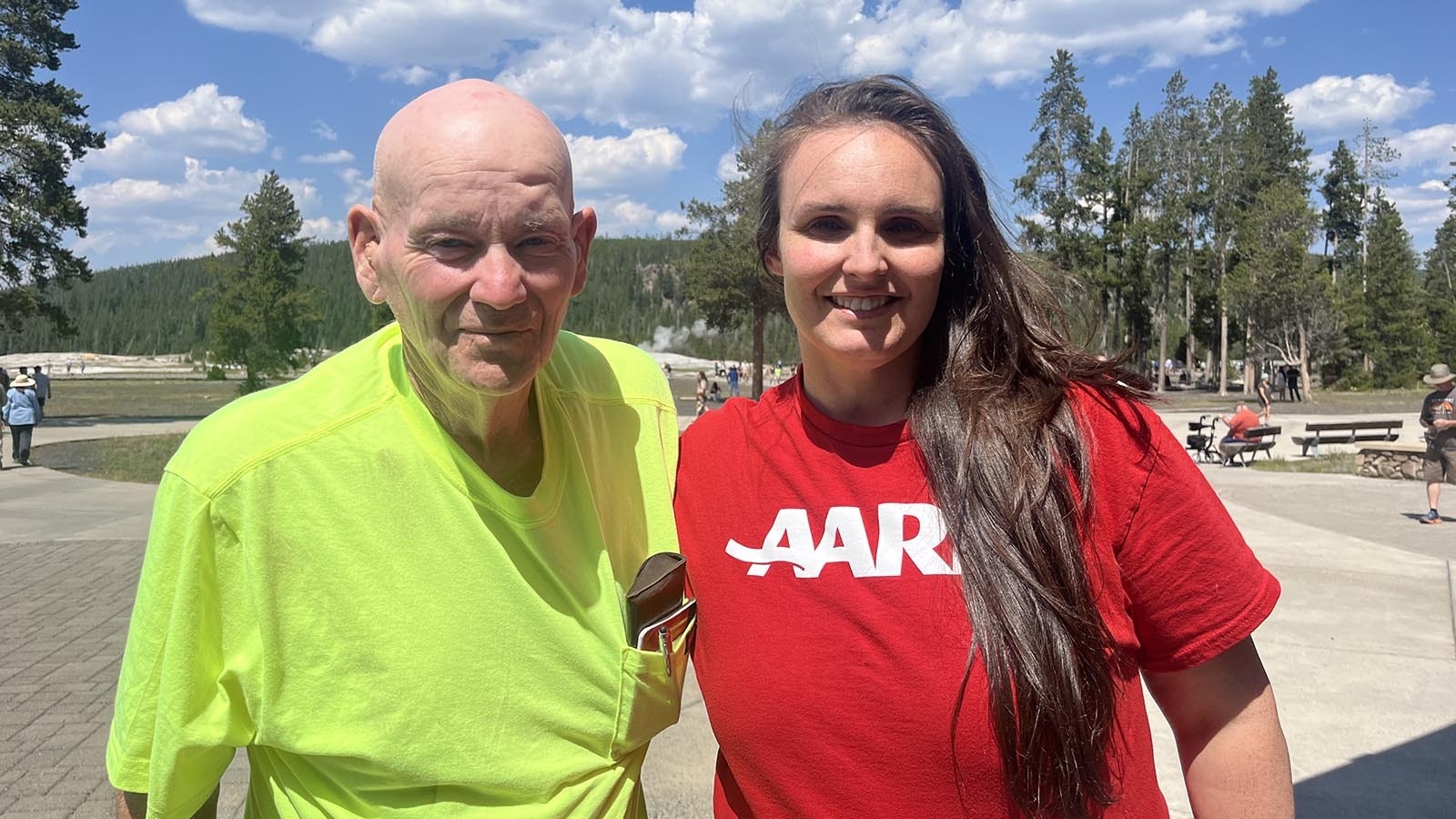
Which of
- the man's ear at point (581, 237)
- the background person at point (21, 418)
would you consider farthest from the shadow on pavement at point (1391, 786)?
the background person at point (21, 418)

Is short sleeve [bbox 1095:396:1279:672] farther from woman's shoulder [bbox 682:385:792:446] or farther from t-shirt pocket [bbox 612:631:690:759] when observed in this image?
t-shirt pocket [bbox 612:631:690:759]

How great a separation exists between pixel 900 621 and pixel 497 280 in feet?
3.01

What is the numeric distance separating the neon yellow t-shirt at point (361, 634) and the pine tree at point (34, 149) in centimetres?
3421

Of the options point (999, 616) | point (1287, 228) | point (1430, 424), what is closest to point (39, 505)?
point (999, 616)

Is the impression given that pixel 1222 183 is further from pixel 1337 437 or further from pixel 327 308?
pixel 327 308

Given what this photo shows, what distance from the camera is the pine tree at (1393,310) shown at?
1902 inches

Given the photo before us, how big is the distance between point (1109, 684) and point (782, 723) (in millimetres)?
587

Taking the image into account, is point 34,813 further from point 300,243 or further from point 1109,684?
point 300,243

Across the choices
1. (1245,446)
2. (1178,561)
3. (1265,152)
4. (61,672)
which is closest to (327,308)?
(1265,152)

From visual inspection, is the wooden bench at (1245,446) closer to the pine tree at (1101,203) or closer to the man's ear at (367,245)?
the man's ear at (367,245)

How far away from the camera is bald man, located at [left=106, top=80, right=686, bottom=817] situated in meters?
1.61

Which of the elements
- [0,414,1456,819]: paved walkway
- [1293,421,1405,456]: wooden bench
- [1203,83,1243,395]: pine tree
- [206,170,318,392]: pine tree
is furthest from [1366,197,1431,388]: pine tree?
[206,170,318,392]: pine tree

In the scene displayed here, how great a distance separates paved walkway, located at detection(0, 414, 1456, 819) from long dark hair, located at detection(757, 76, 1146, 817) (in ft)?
8.74

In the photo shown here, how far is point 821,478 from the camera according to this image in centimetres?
189
